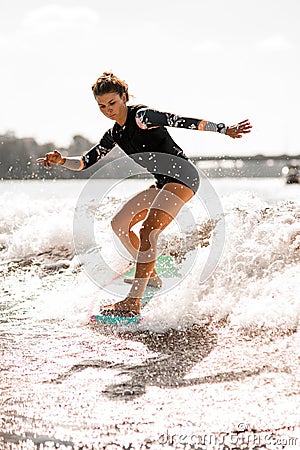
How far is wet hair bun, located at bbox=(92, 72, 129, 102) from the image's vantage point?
188 inches

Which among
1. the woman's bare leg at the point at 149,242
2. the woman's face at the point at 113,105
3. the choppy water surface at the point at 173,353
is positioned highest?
the woman's face at the point at 113,105

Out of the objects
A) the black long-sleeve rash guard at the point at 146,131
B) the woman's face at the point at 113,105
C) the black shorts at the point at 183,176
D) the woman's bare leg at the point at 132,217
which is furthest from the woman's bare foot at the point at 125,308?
the woman's face at the point at 113,105

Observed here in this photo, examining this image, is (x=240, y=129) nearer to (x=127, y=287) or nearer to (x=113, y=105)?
(x=113, y=105)

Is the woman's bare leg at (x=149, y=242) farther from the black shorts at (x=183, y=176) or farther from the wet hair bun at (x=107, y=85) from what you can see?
the wet hair bun at (x=107, y=85)

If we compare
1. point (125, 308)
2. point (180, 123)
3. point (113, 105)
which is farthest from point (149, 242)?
point (113, 105)

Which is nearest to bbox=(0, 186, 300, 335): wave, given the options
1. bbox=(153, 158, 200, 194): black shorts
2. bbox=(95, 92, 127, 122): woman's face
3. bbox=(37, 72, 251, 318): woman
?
bbox=(37, 72, 251, 318): woman

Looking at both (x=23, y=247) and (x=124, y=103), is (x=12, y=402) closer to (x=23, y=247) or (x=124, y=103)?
(x=124, y=103)

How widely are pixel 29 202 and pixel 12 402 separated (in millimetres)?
8269

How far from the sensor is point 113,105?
4.88 m

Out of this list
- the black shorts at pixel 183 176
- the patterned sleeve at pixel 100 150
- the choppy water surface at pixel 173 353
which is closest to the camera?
the choppy water surface at pixel 173 353

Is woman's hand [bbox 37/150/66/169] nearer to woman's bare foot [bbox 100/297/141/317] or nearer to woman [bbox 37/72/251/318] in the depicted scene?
woman [bbox 37/72/251/318]

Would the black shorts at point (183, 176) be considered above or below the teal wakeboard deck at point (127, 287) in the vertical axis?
above

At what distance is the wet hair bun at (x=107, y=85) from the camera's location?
15.7 feet

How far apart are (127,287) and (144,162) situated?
118cm
